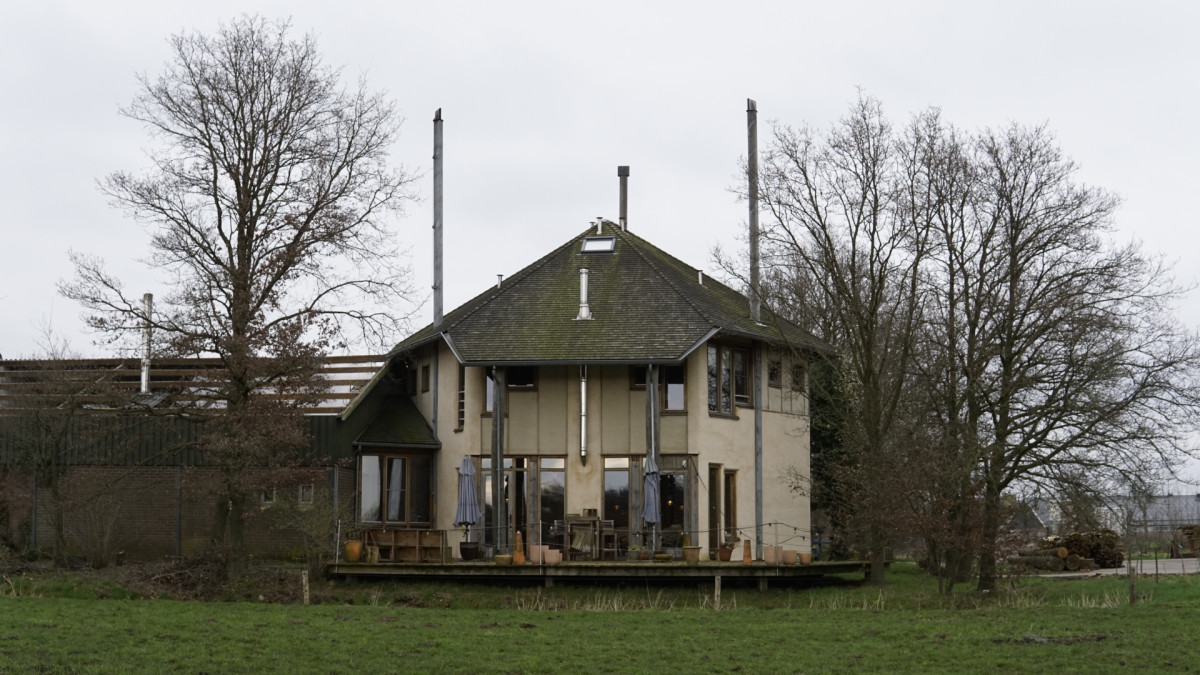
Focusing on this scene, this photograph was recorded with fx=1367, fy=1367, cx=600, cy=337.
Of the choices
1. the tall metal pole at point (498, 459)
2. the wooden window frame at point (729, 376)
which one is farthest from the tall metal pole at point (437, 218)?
the wooden window frame at point (729, 376)

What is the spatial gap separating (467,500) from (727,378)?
6611 millimetres

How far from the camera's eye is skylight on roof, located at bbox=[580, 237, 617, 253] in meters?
34.6

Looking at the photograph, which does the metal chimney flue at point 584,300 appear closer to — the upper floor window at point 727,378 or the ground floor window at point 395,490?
the upper floor window at point 727,378

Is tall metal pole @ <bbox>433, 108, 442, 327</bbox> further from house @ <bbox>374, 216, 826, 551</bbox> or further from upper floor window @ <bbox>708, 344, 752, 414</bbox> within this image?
upper floor window @ <bbox>708, 344, 752, 414</bbox>

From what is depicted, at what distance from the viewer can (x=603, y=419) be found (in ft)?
101

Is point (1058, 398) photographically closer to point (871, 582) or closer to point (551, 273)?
point (871, 582)

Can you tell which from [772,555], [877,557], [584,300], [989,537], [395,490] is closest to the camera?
[989,537]

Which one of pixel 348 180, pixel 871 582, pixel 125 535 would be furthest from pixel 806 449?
pixel 125 535

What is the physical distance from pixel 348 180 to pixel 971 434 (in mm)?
13939

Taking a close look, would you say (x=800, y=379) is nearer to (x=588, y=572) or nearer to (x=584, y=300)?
(x=584, y=300)

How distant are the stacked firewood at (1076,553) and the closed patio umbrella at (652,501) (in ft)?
39.3

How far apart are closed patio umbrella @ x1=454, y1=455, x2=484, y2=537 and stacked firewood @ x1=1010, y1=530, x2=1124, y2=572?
1502 cm

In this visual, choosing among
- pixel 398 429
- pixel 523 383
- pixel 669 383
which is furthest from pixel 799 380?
pixel 398 429

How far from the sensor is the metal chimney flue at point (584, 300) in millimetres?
31359
